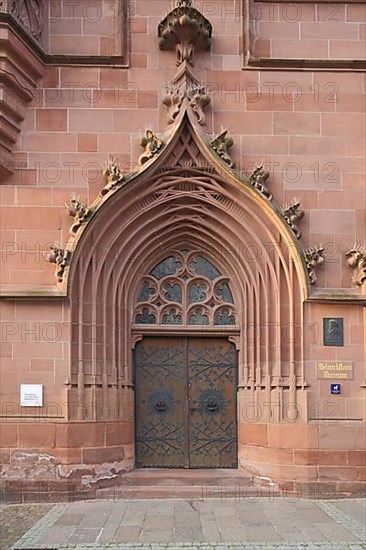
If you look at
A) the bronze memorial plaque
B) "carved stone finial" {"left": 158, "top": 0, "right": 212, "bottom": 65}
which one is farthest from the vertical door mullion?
"carved stone finial" {"left": 158, "top": 0, "right": 212, "bottom": 65}

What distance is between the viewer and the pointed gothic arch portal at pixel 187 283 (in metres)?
9.89

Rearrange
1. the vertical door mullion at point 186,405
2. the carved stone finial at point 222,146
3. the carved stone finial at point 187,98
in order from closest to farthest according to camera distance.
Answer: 1. the carved stone finial at point 222,146
2. the carved stone finial at point 187,98
3. the vertical door mullion at point 186,405

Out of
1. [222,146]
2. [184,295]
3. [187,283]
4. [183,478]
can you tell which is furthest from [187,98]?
[183,478]

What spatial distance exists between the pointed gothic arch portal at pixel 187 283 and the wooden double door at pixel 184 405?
6cm

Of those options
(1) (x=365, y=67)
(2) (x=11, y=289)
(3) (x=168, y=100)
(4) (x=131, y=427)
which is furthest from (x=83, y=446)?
(1) (x=365, y=67)

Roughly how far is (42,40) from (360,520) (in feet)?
24.7

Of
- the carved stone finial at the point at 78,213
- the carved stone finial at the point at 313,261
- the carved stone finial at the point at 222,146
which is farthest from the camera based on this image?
the carved stone finial at the point at 222,146

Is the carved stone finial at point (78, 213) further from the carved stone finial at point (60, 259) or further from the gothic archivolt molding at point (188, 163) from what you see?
the carved stone finial at point (60, 259)

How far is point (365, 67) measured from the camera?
10.4m

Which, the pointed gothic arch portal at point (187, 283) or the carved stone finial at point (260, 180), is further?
the carved stone finial at point (260, 180)

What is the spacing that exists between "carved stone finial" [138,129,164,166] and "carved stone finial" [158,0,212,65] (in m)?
1.19

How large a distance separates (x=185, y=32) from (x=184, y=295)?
3.65 meters

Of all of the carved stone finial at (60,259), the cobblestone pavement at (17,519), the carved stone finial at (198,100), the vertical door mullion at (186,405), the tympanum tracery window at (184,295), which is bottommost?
the cobblestone pavement at (17,519)

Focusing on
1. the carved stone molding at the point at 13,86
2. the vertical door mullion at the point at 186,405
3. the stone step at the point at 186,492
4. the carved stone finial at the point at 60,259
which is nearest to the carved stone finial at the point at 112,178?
the carved stone finial at the point at 60,259
